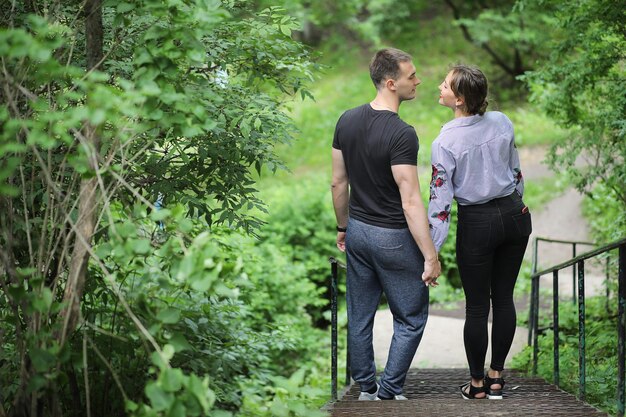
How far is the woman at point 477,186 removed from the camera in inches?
165

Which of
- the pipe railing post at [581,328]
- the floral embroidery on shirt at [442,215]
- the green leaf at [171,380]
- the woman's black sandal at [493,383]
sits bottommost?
the woman's black sandal at [493,383]

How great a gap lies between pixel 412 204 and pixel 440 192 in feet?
0.77

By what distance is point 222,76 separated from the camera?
4.48 metres

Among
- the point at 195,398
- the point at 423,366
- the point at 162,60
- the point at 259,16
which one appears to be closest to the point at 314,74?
the point at 259,16

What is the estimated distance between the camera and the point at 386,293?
425 centimetres

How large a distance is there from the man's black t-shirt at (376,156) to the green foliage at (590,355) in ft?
4.90

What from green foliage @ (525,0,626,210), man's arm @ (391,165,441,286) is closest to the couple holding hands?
man's arm @ (391,165,441,286)

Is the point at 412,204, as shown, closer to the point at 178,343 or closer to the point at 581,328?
the point at 581,328

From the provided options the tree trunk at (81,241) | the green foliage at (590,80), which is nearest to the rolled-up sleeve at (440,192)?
the green foliage at (590,80)

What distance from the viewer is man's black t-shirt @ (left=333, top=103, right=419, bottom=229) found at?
160 inches

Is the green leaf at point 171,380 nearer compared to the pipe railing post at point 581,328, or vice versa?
the green leaf at point 171,380

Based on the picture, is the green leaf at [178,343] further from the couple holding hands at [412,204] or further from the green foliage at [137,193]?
the couple holding hands at [412,204]

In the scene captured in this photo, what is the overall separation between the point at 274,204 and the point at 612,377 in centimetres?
783

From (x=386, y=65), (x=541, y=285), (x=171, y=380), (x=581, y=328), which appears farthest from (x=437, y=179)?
(x=541, y=285)
